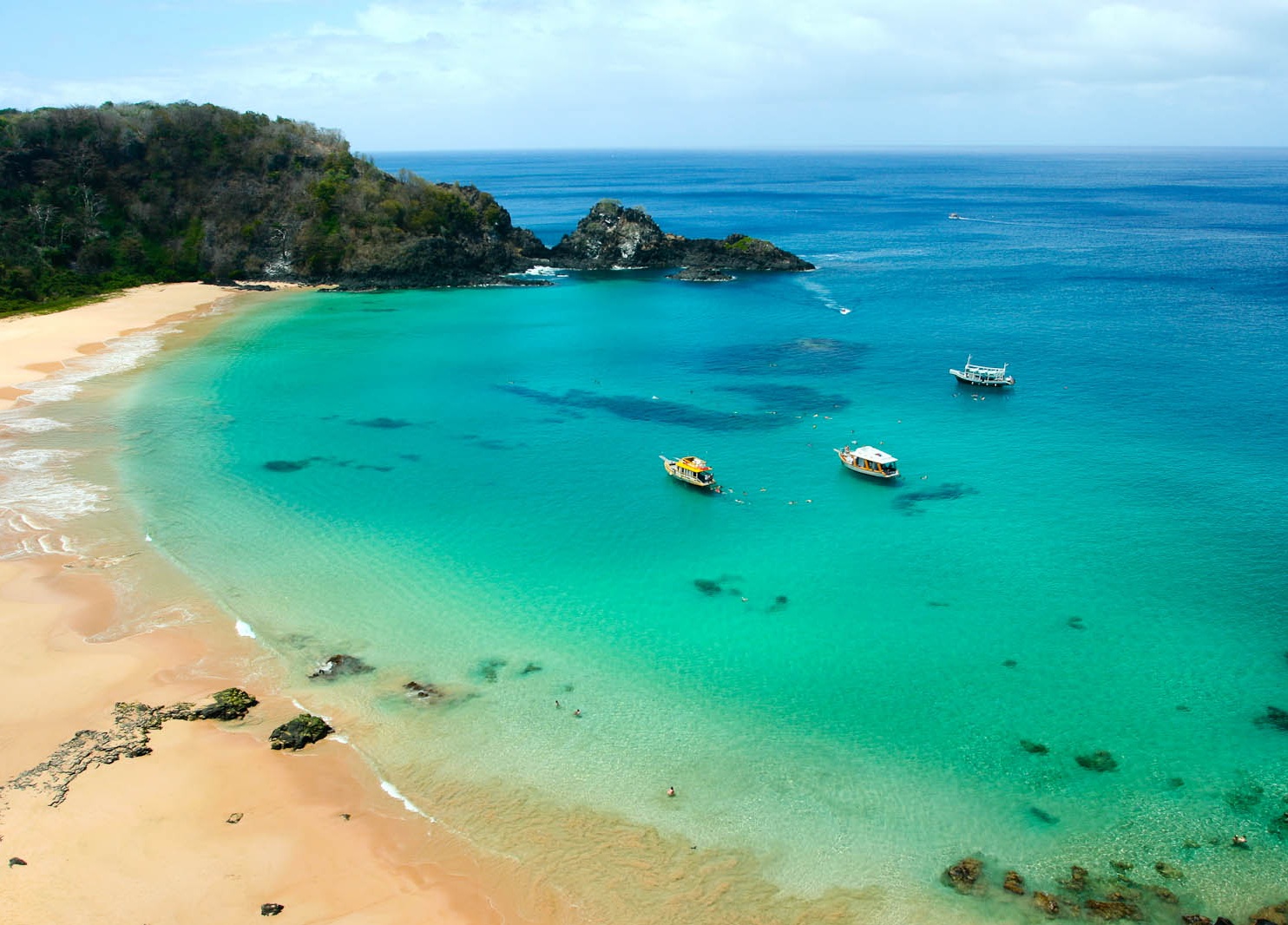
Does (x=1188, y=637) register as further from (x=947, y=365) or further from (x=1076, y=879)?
(x=947, y=365)

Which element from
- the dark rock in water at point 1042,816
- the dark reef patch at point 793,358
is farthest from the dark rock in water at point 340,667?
the dark reef patch at point 793,358

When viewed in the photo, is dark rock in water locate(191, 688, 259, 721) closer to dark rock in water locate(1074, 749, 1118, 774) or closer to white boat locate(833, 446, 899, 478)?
dark rock in water locate(1074, 749, 1118, 774)

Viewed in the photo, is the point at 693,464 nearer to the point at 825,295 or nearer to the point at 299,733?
the point at 299,733

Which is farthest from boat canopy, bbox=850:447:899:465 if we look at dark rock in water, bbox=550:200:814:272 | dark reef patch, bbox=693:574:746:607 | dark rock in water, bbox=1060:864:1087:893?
dark rock in water, bbox=550:200:814:272

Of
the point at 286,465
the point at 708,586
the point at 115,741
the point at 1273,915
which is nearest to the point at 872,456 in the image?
the point at 708,586

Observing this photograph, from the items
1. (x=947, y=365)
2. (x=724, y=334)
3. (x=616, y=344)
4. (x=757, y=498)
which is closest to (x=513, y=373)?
(x=616, y=344)
